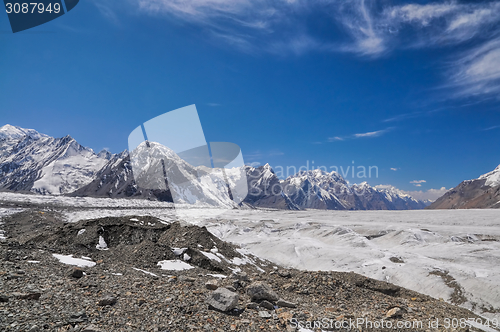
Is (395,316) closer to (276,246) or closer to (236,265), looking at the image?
(236,265)

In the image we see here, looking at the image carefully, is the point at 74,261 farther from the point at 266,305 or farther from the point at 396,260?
the point at 396,260

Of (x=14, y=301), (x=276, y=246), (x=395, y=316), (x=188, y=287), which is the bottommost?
(x=276, y=246)

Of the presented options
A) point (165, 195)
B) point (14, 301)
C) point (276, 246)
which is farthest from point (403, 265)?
point (165, 195)

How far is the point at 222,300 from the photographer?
7219 mm

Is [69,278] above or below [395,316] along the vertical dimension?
above

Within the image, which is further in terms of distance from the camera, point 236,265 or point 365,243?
point 365,243

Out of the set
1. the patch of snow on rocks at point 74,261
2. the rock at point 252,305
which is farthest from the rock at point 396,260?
the patch of snow on rocks at point 74,261

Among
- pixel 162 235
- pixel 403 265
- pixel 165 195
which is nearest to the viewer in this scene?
pixel 162 235

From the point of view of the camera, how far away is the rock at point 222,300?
7.08 meters

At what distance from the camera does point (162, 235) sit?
2109 centimetres

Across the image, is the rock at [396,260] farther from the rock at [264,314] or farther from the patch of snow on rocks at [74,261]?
the patch of snow on rocks at [74,261]

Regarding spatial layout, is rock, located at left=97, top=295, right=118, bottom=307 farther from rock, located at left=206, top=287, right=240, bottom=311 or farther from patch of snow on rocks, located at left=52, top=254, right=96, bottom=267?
patch of snow on rocks, located at left=52, top=254, right=96, bottom=267

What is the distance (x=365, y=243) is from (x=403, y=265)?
40.4ft

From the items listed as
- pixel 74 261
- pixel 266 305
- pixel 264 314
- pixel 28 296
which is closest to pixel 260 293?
pixel 266 305
